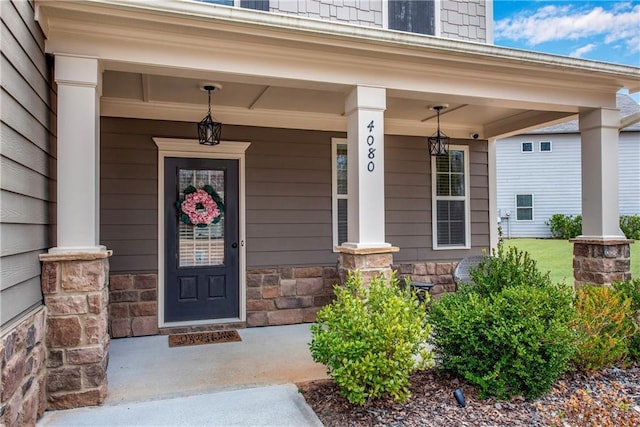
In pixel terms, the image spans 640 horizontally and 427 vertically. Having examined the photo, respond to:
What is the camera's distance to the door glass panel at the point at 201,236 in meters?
5.12

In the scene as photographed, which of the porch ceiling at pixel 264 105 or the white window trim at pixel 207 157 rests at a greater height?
the porch ceiling at pixel 264 105

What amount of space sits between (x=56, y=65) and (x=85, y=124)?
1.42ft

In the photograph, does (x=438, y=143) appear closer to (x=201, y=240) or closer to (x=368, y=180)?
(x=368, y=180)

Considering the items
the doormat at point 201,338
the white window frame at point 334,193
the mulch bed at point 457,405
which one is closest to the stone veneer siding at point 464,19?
the white window frame at point 334,193

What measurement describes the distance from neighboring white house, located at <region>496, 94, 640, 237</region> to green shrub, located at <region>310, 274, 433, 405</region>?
44.2 feet

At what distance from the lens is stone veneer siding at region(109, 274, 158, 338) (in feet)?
15.8

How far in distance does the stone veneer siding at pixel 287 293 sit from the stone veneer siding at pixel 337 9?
293cm

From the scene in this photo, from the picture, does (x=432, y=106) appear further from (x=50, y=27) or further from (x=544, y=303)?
(x=50, y=27)

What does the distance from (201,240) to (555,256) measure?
10040mm

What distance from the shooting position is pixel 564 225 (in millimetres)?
14562

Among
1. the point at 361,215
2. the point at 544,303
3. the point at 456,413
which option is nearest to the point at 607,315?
the point at 544,303

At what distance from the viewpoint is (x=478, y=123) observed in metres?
6.19

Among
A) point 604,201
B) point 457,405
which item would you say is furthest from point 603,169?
point 457,405

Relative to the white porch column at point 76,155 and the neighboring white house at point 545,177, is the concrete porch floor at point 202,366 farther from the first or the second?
the neighboring white house at point 545,177
